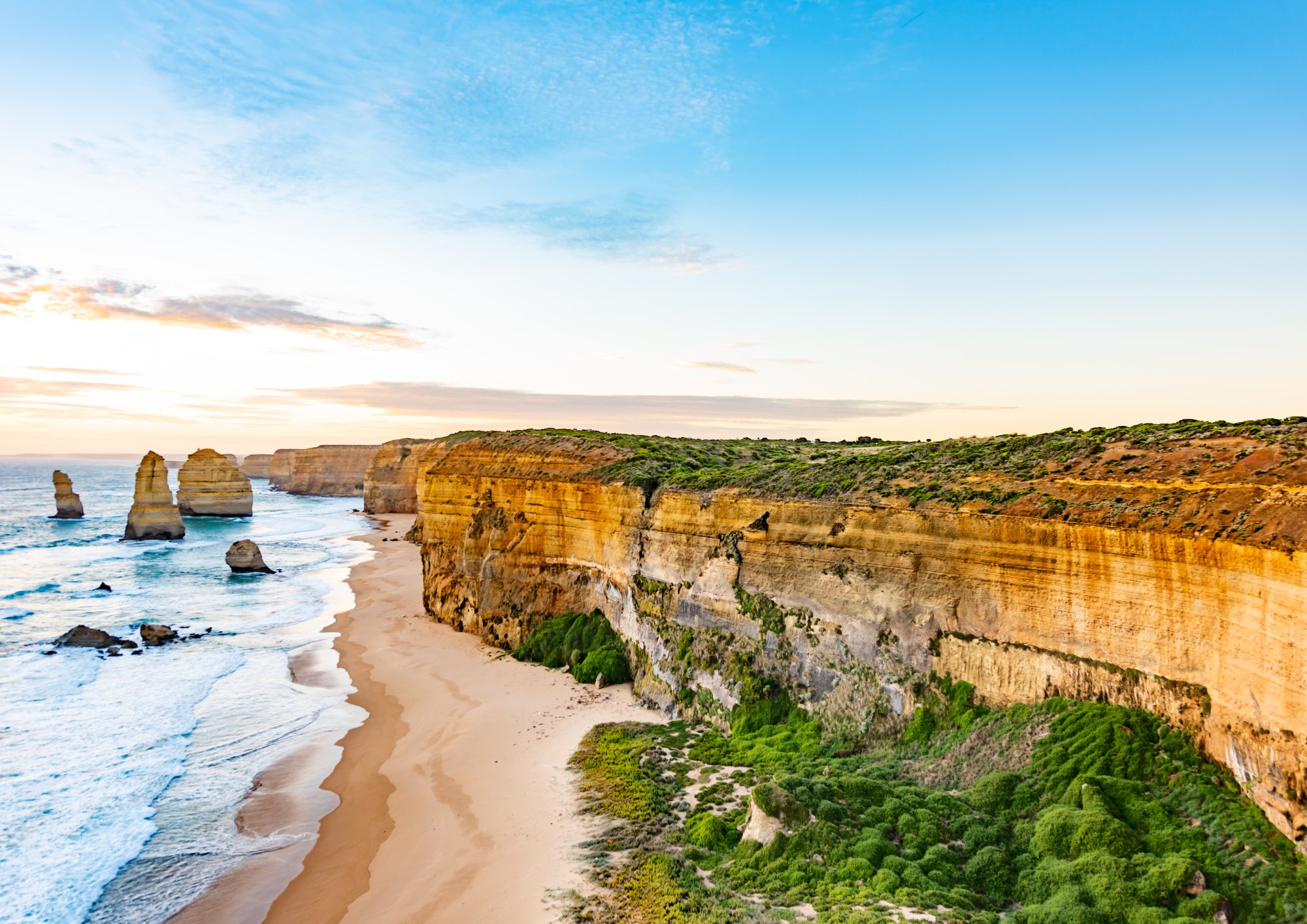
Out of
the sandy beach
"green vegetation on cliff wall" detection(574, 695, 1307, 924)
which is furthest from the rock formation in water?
"green vegetation on cliff wall" detection(574, 695, 1307, 924)

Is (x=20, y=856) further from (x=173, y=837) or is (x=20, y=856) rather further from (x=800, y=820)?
(x=800, y=820)

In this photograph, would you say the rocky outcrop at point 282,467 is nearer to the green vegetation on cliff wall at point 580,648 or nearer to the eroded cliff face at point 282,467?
the eroded cliff face at point 282,467

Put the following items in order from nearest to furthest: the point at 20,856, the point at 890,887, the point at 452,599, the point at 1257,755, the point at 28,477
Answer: the point at 1257,755, the point at 890,887, the point at 20,856, the point at 452,599, the point at 28,477

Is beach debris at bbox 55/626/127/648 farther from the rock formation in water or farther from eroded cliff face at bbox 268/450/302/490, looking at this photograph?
eroded cliff face at bbox 268/450/302/490

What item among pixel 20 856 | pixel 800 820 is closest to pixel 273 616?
pixel 20 856

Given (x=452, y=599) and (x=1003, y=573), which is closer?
(x=1003, y=573)

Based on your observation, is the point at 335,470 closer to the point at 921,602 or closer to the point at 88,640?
the point at 88,640

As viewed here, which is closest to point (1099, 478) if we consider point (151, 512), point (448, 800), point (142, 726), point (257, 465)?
point (448, 800)
